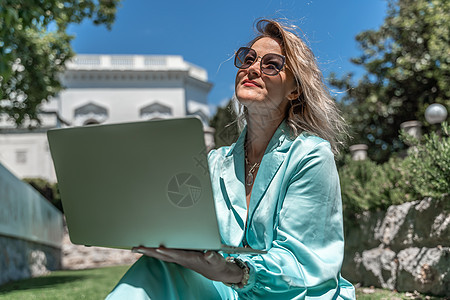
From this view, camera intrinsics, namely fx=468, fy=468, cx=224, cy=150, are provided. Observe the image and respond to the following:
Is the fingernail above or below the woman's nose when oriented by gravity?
below

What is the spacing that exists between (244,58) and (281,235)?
2.44ft

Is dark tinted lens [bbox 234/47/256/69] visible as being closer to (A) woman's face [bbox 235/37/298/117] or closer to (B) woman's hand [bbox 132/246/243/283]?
(A) woman's face [bbox 235/37/298/117]

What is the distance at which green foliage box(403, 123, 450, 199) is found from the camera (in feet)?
11.1

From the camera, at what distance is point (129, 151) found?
1.23 metres

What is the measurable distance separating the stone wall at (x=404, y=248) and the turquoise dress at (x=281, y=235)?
7.77 feet

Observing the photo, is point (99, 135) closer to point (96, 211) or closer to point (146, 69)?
point (96, 211)

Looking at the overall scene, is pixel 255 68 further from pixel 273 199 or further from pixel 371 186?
pixel 371 186

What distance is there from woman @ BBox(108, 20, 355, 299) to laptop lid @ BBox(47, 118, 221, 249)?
10cm

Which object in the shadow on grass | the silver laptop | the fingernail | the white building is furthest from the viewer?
the white building

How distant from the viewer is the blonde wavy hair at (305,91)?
183 centimetres

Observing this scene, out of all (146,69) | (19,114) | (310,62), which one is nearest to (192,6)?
(310,62)

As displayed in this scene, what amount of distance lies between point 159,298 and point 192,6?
5471mm

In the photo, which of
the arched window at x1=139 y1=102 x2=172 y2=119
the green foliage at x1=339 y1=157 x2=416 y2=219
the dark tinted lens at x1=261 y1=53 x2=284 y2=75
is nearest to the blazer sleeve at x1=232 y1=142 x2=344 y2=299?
the dark tinted lens at x1=261 y1=53 x2=284 y2=75

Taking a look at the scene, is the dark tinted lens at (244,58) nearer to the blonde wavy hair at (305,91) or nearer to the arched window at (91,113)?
the blonde wavy hair at (305,91)
